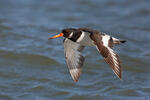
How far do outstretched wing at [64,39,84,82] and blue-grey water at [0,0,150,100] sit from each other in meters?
0.53

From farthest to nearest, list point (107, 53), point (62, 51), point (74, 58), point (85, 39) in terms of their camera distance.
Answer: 1. point (62, 51)
2. point (74, 58)
3. point (85, 39)
4. point (107, 53)

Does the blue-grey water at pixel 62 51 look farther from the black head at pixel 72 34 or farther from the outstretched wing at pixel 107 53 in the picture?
the outstretched wing at pixel 107 53

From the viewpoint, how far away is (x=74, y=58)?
26.1 feet

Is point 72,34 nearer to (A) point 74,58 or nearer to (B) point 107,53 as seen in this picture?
(A) point 74,58

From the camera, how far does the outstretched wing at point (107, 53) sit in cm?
671

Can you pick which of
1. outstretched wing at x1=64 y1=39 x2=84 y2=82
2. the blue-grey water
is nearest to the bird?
outstretched wing at x1=64 y1=39 x2=84 y2=82

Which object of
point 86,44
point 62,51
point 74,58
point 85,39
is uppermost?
point 85,39

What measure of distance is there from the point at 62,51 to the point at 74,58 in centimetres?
229

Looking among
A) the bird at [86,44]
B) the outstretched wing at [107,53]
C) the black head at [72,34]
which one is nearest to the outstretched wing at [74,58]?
the bird at [86,44]

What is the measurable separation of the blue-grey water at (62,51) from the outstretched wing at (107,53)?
150 centimetres

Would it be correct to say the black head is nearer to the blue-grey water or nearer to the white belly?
the white belly

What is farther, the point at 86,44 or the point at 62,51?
the point at 62,51

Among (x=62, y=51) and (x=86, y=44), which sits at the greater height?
(x=86, y=44)

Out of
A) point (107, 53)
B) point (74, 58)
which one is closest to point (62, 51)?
point (74, 58)
